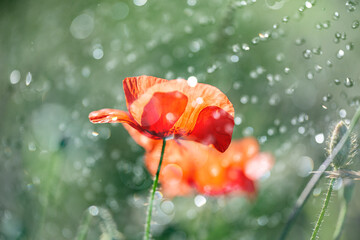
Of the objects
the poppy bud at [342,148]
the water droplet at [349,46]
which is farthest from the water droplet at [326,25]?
the poppy bud at [342,148]

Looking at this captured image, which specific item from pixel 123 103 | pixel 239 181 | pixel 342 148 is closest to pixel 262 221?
pixel 239 181

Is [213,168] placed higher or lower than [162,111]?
lower

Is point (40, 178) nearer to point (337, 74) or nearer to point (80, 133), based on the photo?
point (80, 133)

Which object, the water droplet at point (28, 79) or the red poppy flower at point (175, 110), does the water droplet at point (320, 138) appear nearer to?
the red poppy flower at point (175, 110)

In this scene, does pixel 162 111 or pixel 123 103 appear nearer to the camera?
pixel 162 111

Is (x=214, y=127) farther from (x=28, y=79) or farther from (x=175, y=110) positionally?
(x=28, y=79)

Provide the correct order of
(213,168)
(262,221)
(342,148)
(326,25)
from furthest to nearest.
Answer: (262,221) → (213,168) → (326,25) → (342,148)

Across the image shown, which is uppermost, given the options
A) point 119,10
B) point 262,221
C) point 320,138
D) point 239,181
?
point 119,10
